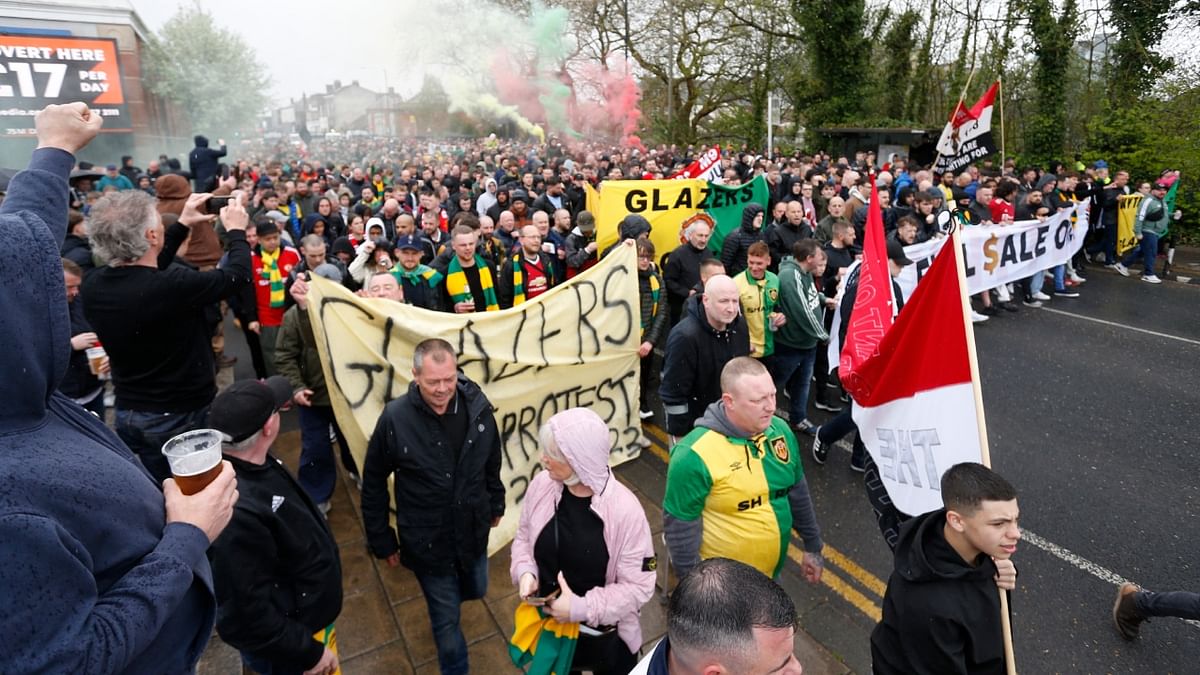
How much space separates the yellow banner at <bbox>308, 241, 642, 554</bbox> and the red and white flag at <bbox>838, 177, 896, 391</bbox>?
1903 mm

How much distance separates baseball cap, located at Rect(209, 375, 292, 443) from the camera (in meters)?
2.23

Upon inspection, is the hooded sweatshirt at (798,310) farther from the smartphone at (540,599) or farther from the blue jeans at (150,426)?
the blue jeans at (150,426)

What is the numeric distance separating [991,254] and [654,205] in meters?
5.30

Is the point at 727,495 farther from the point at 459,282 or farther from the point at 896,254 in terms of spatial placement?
the point at 896,254

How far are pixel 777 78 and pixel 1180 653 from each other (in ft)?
104

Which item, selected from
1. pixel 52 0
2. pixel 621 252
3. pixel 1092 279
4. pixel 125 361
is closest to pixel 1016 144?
pixel 1092 279

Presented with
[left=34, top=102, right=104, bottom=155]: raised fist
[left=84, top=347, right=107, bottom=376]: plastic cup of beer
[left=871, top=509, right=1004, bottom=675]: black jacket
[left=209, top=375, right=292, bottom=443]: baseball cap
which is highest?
[left=34, top=102, right=104, bottom=155]: raised fist

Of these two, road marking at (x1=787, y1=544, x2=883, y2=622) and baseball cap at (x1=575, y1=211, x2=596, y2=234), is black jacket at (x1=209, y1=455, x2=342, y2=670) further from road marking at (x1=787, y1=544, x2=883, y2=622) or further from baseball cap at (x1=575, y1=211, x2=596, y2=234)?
baseball cap at (x1=575, y1=211, x2=596, y2=234)

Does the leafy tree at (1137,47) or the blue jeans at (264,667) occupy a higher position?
the leafy tree at (1137,47)

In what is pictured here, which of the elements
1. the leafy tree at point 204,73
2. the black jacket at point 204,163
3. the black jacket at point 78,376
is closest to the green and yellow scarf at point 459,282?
the black jacket at point 78,376

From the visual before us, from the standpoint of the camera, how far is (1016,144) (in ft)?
78.3

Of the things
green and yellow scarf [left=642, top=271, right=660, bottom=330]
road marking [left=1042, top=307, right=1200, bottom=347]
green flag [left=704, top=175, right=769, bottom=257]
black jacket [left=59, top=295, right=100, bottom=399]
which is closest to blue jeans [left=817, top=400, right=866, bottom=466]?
green and yellow scarf [left=642, top=271, right=660, bottom=330]

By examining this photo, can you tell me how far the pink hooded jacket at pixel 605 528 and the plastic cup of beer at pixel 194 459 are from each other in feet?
A: 3.83

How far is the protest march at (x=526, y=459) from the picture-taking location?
55.4 inches
